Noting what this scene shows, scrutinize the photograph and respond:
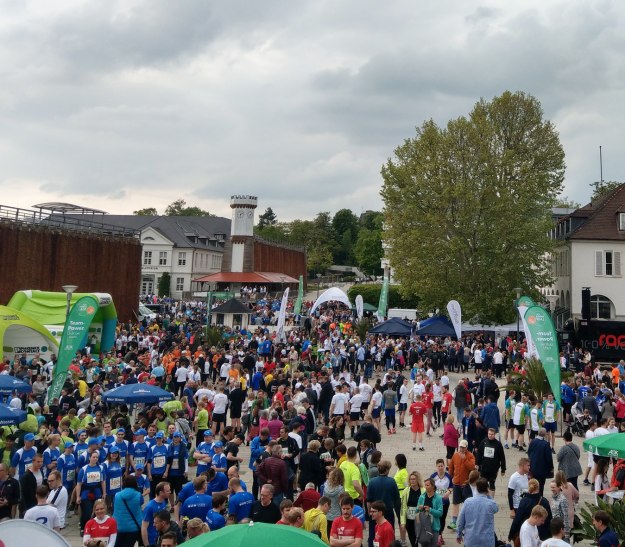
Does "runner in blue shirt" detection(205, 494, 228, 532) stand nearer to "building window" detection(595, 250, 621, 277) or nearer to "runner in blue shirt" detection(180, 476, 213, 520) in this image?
"runner in blue shirt" detection(180, 476, 213, 520)

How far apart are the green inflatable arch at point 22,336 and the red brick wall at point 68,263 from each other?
43.4 feet

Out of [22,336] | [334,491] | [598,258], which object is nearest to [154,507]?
[334,491]

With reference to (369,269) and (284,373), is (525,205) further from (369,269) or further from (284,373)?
(369,269)

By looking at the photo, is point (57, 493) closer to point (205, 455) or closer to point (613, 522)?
point (205, 455)

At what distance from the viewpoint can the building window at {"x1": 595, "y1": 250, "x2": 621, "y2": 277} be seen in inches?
1731

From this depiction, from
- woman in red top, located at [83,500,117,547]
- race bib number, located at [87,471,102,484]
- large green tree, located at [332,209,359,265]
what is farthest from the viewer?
large green tree, located at [332,209,359,265]

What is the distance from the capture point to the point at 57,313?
28828mm

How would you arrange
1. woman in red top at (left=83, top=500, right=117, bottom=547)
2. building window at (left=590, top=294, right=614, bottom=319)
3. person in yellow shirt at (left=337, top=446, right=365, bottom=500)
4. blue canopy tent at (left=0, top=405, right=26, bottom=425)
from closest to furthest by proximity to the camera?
woman in red top at (left=83, top=500, right=117, bottom=547) < person in yellow shirt at (left=337, top=446, right=365, bottom=500) < blue canopy tent at (left=0, top=405, right=26, bottom=425) < building window at (left=590, top=294, right=614, bottom=319)

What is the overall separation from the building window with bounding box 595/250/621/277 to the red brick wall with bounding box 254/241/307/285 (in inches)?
1461

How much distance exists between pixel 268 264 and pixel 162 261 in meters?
12.7

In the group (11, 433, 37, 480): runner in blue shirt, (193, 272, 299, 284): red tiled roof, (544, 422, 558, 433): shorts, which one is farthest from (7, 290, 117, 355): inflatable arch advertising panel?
(193, 272, 299, 284): red tiled roof

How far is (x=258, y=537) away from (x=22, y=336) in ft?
73.9

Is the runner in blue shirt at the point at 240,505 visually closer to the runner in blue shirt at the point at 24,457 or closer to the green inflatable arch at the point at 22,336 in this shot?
the runner in blue shirt at the point at 24,457

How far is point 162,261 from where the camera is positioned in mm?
78500
